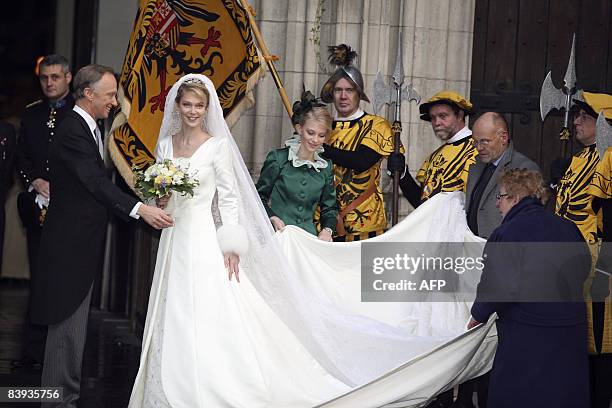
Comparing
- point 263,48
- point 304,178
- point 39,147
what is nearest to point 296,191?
point 304,178

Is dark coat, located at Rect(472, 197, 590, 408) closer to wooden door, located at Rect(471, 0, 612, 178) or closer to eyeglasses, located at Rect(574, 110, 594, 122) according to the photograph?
eyeglasses, located at Rect(574, 110, 594, 122)

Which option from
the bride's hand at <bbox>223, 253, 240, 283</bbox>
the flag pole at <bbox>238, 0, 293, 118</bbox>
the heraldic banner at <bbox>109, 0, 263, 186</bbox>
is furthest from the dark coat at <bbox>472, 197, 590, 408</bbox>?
A: the heraldic banner at <bbox>109, 0, 263, 186</bbox>

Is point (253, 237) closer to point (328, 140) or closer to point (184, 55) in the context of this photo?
point (328, 140)

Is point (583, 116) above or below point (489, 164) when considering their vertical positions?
above

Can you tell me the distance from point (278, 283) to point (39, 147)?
2446mm

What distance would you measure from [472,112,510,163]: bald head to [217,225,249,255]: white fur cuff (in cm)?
163

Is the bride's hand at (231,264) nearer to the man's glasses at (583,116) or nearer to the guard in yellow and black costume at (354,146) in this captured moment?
the guard in yellow and black costume at (354,146)

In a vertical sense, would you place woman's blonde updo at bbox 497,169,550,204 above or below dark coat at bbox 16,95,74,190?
below

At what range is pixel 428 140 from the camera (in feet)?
34.7

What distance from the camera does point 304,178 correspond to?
8.90 meters

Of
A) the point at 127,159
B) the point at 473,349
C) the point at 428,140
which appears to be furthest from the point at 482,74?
the point at 473,349

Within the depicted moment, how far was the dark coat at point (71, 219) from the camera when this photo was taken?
7.58 m

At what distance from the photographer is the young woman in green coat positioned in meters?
8.84

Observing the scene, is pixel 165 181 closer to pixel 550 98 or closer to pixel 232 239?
pixel 232 239
